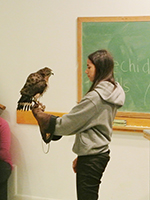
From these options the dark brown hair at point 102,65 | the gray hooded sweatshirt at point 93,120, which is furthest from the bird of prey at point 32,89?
the dark brown hair at point 102,65

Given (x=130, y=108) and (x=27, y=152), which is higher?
(x=130, y=108)

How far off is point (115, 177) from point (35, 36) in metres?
1.48

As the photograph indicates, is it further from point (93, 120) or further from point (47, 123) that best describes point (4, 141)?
point (93, 120)

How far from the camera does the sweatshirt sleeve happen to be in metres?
1.47

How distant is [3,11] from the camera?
103 inches

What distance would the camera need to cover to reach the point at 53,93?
2545 millimetres

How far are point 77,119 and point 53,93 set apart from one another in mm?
1095

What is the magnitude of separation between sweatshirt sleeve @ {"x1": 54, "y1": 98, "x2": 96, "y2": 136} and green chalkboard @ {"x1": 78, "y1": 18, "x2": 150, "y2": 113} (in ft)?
3.20

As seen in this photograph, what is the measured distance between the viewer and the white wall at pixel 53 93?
7.91ft

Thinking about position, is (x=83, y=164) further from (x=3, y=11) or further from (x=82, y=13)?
(x=3, y=11)

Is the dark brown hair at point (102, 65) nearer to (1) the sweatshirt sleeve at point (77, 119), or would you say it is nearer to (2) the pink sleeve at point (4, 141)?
(1) the sweatshirt sleeve at point (77, 119)

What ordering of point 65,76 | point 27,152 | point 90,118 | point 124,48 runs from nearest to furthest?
point 90,118
point 124,48
point 65,76
point 27,152

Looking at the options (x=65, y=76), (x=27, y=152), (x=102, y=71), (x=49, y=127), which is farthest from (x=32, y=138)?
(x=102, y=71)

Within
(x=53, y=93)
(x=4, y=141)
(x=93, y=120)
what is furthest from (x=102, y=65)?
(x=4, y=141)
